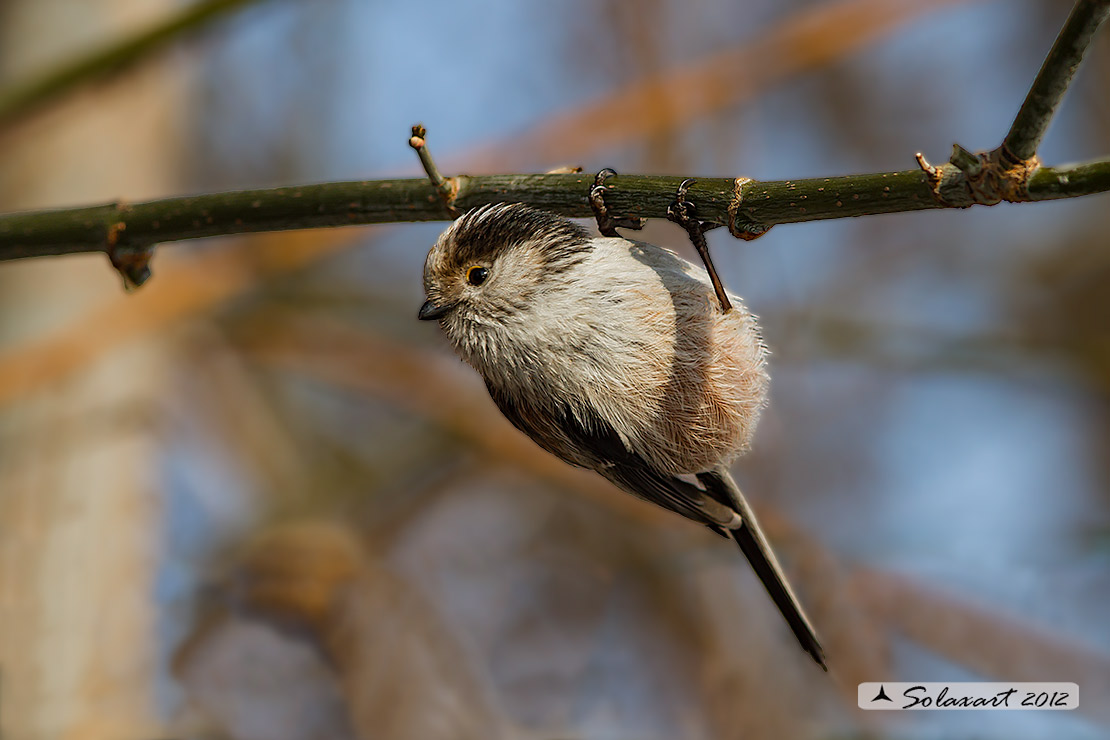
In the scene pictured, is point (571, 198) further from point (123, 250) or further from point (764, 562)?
point (764, 562)

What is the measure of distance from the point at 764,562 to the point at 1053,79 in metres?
1.39

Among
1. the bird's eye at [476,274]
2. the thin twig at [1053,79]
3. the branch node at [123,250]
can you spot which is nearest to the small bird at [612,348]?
the bird's eye at [476,274]

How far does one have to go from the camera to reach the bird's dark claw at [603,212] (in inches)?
69.3

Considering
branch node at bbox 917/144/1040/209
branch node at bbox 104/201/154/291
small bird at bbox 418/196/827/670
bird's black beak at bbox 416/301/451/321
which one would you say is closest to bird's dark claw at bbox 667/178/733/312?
small bird at bbox 418/196/827/670

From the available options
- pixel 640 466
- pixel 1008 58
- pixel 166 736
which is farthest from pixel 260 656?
pixel 1008 58

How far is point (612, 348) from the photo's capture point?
2.08 metres

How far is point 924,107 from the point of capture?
5.74 m

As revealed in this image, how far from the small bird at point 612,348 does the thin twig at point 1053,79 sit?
0.91 m

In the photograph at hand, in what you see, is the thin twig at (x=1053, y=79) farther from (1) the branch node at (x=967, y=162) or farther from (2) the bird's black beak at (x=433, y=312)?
(2) the bird's black beak at (x=433, y=312)

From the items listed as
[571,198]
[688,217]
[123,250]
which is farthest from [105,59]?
[688,217]

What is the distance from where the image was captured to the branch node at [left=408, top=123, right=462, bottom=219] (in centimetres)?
173

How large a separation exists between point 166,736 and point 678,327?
2364 mm

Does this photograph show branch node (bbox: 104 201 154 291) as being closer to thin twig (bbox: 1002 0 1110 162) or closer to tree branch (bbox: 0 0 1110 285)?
tree branch (bbox: 0 0 1110 285)

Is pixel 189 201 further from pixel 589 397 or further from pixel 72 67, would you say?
pixel 72 67
